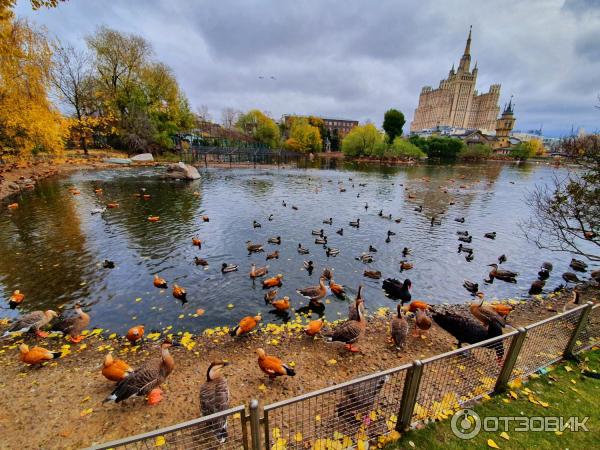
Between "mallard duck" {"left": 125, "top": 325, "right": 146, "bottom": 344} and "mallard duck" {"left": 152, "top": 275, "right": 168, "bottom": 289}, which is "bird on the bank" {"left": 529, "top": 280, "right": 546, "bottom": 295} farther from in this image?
"mallard duck" {"left": 152, "top": 275, "right": 168, "bottom": 289}

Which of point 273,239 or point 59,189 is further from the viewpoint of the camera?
point 59,189

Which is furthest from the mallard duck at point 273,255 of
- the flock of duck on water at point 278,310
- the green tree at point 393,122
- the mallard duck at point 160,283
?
the green tree at point 393,122

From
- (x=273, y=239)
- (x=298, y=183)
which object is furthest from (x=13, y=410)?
(x=298, y=183)

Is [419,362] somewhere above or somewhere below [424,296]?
above

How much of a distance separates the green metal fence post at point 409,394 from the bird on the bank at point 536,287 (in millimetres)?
11616

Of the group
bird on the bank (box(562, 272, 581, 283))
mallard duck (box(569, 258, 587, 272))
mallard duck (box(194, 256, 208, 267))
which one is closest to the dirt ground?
mallard duck (box(194, 256, 208, 267))

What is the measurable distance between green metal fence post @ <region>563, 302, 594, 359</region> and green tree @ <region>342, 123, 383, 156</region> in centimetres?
8642

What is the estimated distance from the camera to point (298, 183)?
138 feet

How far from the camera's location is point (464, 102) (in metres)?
170

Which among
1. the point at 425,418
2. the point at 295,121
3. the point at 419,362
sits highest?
the point at 295,121

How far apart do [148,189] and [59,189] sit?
8682 mm

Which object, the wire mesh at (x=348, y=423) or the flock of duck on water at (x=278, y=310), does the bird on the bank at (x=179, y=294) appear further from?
the wire mesh at (x=348, y=423)

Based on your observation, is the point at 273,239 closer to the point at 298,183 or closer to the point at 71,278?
the point at 71,278

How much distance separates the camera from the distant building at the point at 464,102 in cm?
16562
